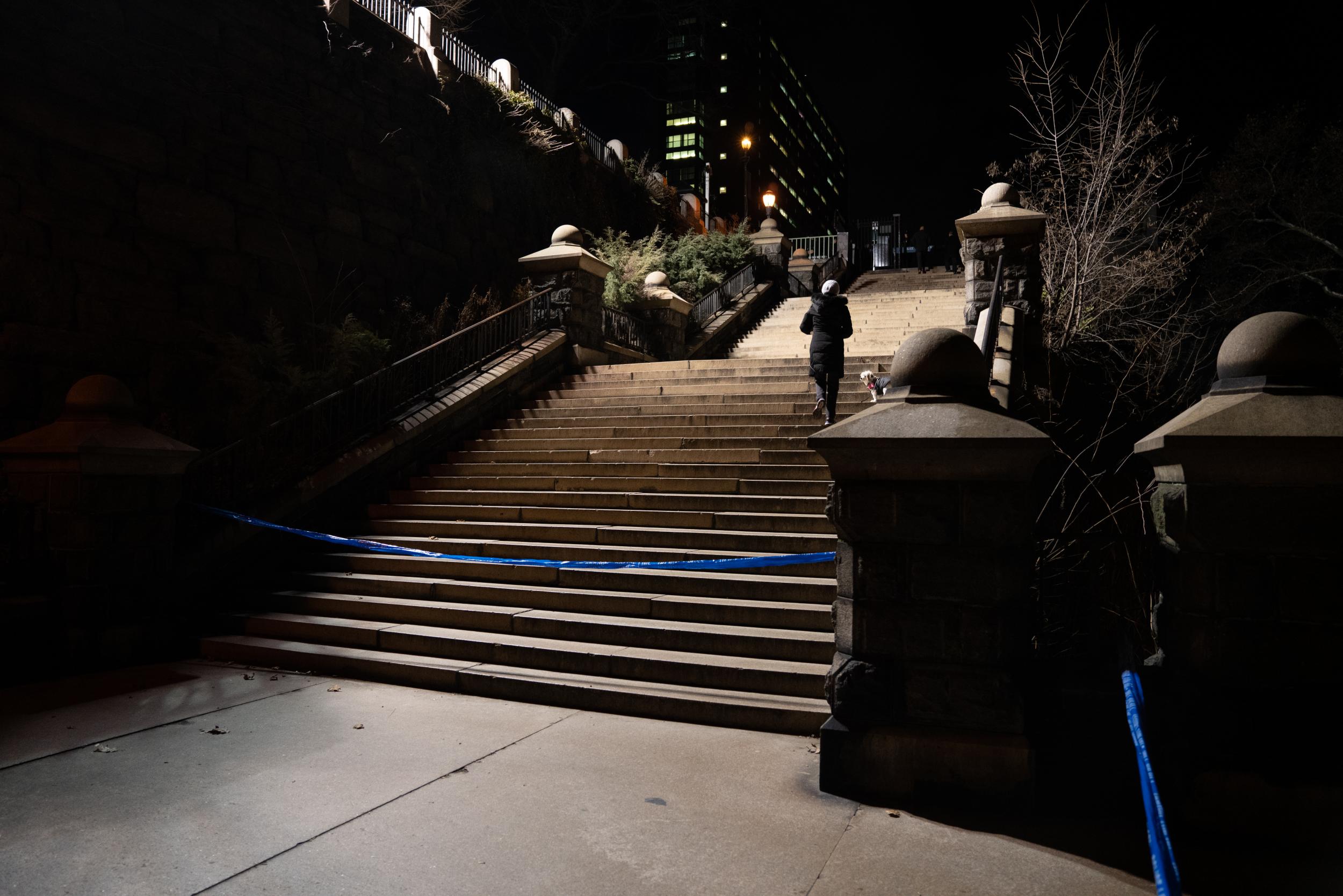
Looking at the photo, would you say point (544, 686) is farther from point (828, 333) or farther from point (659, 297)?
point (659, 297)

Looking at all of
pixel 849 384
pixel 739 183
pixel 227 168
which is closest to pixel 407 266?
pixel 227 168

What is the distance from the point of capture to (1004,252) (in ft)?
35.3

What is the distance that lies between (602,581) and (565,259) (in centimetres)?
811

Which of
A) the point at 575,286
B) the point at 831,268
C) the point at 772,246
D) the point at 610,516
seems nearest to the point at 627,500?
the point at 610,516

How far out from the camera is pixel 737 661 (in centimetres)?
552

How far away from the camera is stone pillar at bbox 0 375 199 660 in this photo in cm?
629

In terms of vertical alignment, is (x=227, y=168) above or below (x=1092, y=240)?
above

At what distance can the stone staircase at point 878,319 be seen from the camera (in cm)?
1650

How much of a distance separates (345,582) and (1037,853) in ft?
20.1

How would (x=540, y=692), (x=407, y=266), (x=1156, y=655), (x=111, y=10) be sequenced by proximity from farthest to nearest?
(x=407, y=266), (x=111, y=10), (x=540, y=692), (x=1156, y=655)

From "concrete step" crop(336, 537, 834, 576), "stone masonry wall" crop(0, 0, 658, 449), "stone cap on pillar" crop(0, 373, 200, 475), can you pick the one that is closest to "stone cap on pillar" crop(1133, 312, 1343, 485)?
"concrete step" crop(336, 537, 834, 576)

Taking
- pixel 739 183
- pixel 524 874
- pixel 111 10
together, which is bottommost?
pixel 524 874

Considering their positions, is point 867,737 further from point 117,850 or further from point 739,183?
point 739,183

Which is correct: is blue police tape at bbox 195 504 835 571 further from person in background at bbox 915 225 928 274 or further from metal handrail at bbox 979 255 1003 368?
person in background at bbox 915 225 928 274
